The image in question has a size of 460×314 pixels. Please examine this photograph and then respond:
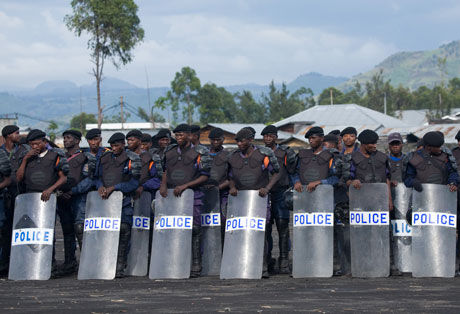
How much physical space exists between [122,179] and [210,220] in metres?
1.33

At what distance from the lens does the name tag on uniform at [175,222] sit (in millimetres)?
10984

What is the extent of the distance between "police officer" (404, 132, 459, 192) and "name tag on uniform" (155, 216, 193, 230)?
9.55 ft

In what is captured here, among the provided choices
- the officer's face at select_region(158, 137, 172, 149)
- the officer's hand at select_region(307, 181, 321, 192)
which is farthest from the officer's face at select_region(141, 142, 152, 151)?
the officer's hand at select_region(307, 181, 321, 192)

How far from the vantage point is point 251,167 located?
439 inches

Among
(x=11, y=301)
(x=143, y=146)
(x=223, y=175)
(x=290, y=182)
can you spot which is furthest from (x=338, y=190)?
(x=11, y=301)

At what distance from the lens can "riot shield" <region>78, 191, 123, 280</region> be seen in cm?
1094

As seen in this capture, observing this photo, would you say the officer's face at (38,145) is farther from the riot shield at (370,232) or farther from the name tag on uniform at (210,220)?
the riot shield at (370,232)

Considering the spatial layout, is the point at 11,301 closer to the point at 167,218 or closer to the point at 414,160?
the point at 167,218

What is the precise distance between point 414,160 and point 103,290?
436cm

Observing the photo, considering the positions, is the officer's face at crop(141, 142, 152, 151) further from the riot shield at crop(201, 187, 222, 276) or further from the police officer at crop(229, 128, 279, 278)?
the police officer at crop(229, 128, 279, 278)

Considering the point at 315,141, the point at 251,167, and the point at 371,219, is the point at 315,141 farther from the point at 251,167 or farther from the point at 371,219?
the point at 371,219

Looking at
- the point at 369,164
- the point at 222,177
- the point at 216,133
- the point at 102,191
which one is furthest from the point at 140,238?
the point at 369,164

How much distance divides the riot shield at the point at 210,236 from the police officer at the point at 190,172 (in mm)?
232

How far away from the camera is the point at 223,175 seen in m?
12.0
